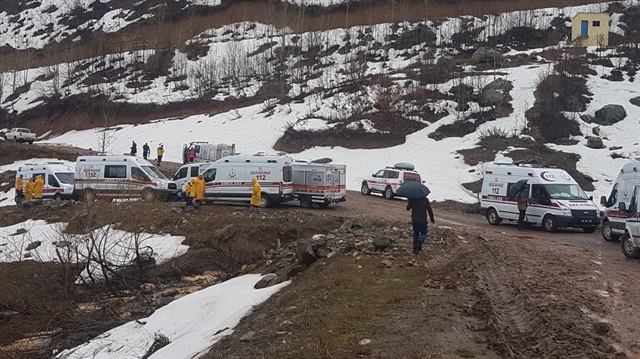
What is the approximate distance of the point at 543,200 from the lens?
75.1 feet

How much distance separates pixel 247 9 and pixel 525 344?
90999mm

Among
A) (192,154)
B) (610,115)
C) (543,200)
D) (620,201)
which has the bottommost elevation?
(543,200)

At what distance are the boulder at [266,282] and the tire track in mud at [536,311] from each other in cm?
456

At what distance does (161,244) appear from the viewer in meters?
23.1

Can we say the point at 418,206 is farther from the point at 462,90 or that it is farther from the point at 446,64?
the point at 446,64

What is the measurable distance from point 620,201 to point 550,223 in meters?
3.53

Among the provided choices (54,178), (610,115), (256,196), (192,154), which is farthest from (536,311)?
(610,115)

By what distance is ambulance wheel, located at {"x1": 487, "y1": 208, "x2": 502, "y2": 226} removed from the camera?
24.8 metres

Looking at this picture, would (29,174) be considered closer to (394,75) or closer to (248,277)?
(248,277)

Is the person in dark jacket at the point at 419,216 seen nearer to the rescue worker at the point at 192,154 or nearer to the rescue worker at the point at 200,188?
the rescue worker at the point at 200,188

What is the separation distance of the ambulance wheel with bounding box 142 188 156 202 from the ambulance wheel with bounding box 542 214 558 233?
1645 cm

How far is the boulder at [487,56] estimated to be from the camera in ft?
194

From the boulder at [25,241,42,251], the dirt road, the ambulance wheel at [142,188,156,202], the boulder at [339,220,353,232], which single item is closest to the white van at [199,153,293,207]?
the ambulance wheel at [142,188,156,202]

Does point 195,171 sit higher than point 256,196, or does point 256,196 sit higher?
point 195,171
